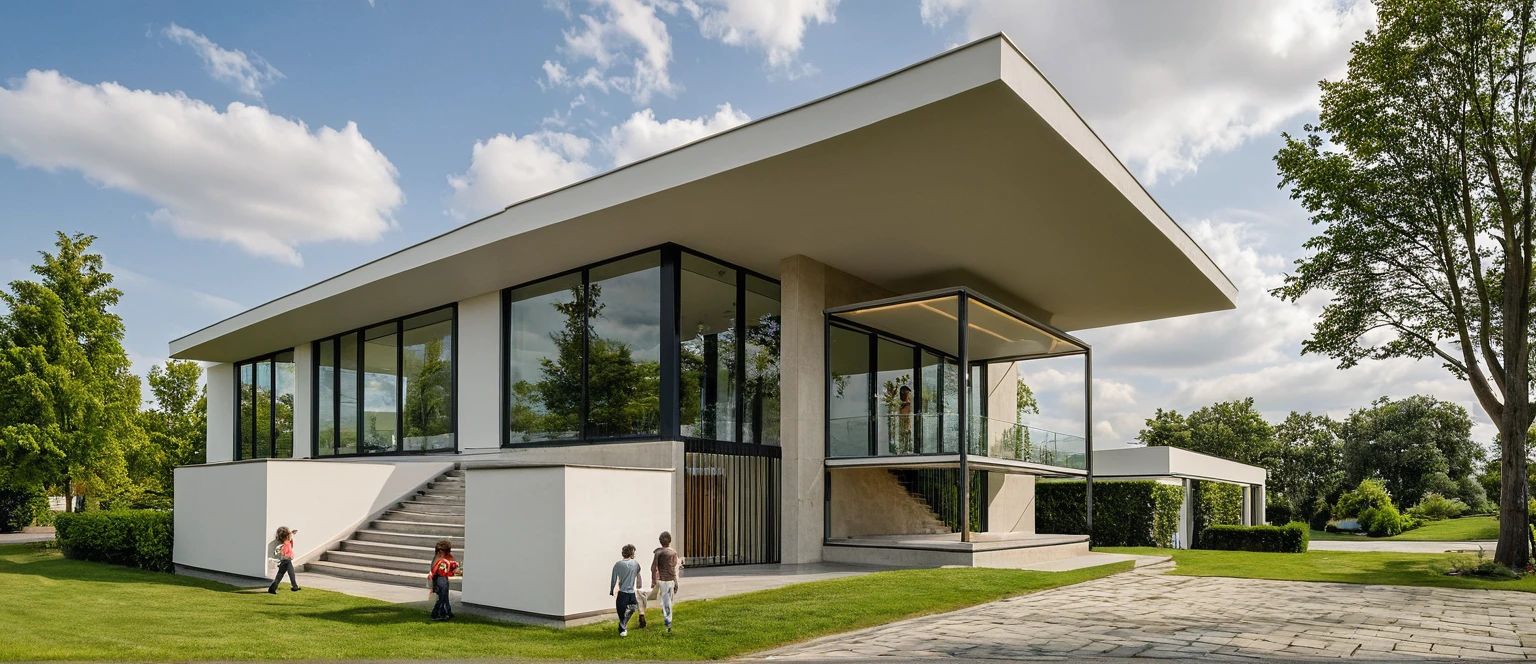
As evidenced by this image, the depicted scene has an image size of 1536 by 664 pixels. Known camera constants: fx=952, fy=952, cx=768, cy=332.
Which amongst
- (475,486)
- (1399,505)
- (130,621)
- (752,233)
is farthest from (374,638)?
(1399,505)

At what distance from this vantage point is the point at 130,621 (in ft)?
34.0

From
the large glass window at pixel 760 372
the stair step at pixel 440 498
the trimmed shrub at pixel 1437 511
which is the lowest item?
the trimmed shrub at pixel 1437 511

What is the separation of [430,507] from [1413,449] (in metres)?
56.6

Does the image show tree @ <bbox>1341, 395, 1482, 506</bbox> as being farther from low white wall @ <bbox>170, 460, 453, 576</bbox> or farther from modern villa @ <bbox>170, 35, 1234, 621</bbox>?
low white wall @ <bbox>170, 460, 453, 576</bbox>

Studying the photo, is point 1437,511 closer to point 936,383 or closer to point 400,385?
point 936,383

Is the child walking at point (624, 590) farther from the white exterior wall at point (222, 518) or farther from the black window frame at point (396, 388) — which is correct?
the black window frame at point (396, 388)

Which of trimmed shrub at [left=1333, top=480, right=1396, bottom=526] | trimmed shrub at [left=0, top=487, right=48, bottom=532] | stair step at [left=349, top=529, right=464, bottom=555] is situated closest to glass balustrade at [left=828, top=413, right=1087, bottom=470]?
stair step at [left=349, top=529, right=464, bottom=555]

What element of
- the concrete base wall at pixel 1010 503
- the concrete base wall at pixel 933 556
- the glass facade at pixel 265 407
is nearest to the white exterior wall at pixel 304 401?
the glass facade at pixel 265 407

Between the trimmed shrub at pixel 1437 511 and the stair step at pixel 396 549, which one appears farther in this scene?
the trimmed shrub at pixel 1437 511

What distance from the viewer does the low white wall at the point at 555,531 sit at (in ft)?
32.9

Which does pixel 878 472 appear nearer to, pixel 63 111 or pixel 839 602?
pixel 839 602

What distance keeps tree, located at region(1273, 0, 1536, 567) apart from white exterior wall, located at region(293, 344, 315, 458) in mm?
23364

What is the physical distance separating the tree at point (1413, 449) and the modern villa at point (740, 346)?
140 ft

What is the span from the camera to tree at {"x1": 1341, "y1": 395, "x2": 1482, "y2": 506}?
53.7 metres
